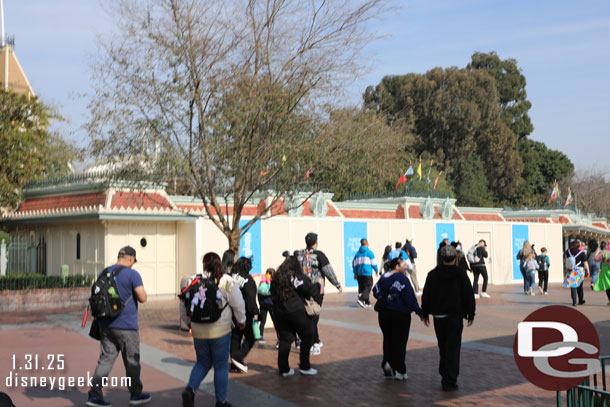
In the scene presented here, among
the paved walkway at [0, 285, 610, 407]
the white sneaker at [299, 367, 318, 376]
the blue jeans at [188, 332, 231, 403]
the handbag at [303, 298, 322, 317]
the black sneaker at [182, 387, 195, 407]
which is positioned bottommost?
the paved walkway at [0, 285, 610, 407]

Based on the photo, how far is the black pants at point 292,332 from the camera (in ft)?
29.9

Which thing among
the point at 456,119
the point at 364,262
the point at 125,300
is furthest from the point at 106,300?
the point at 456,119

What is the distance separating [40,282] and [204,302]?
40.9ft

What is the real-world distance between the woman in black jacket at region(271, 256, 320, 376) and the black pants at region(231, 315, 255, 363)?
0.56 metres

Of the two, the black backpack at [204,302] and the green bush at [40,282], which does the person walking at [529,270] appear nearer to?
the green bush at [40,282]

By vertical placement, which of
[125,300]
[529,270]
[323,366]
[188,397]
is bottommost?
[323,366]

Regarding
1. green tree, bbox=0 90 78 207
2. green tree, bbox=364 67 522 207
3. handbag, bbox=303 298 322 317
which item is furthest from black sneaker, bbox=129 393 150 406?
green tree, bbox=364 67 522 207

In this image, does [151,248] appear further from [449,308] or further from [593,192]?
[593,192]

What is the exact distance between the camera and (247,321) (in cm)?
960

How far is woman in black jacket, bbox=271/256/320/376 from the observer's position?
9102mm

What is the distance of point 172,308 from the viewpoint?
18094 mm

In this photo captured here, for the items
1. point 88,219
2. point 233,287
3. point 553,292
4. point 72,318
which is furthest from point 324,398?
point 553,292

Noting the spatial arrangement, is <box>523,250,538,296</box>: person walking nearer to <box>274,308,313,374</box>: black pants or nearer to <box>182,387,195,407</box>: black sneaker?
<box>274,308,313,374</box>: black pants

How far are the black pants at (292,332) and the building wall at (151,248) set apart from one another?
36.1 ft
